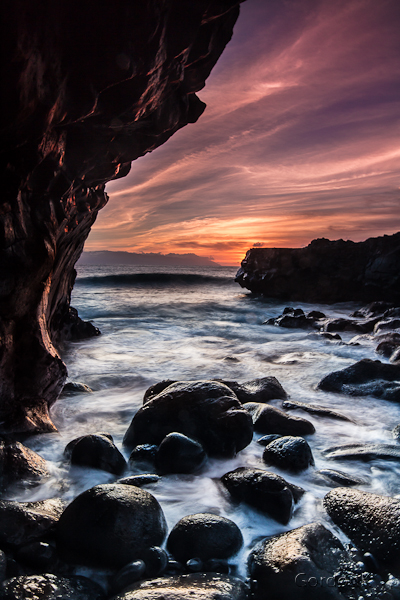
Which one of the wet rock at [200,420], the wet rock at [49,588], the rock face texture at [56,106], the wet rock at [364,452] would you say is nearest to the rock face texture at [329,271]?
the wet rock at [364,452]

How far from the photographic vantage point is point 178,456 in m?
3.35

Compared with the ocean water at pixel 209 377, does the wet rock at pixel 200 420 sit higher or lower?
higher

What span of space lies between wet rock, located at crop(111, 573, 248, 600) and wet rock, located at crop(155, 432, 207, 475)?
1239mm

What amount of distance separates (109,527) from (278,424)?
2.55m

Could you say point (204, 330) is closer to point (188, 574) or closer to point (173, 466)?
point (173, 466)

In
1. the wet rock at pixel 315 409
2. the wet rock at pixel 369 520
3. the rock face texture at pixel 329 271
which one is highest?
the rock face texture at pixel 329 271

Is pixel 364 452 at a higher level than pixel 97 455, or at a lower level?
lower

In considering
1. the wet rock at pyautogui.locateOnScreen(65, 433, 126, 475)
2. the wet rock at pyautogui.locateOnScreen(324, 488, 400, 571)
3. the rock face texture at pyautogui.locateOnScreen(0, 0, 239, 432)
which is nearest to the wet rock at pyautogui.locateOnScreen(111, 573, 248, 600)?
the wet rock at pyautogui.locateOnScreen(324, 488, 400, 571)

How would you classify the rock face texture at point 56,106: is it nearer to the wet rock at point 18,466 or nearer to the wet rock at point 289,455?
the wet rock at point 18,466

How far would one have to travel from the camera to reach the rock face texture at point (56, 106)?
3.00 metres

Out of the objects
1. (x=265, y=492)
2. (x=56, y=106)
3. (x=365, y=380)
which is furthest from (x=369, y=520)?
(x=56, y=106)

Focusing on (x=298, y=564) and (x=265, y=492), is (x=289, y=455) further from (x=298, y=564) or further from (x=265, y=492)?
(x=298, y=564)

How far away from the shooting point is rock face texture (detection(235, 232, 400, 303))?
1769 centimetres

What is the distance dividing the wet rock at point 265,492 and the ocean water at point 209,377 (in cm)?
6
